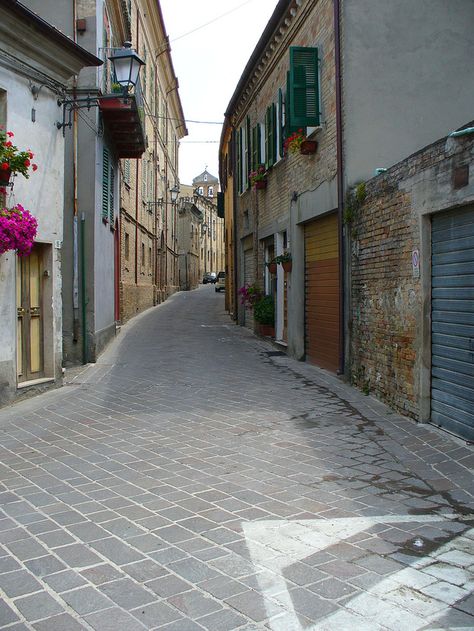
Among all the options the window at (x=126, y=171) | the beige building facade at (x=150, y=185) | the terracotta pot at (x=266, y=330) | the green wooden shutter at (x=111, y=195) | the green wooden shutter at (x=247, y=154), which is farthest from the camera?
the beige building facade at (x=150, y=185)

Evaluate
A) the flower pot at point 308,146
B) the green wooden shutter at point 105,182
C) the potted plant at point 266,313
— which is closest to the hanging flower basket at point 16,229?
the flower pot at point 308,146

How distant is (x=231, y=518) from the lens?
165 inches

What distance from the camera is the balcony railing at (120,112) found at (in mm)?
12290

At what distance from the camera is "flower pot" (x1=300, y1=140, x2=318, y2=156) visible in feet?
35.8

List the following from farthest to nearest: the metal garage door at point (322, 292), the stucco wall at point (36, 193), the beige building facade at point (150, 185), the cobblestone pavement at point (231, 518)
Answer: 1. the beige building facade at point (150, 185)
2. the metal garage door at point (322, 292)
3. the stucco wall at point (36, 193)
4. the cobblestone pavement at point (231, 518)

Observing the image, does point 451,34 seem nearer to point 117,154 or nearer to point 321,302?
point 321,302

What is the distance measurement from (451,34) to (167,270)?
26.5m

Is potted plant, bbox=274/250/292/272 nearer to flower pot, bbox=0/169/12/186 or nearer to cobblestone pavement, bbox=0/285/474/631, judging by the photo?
cobblestone pavement, bbox=0/285/474/631

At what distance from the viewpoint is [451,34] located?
991 centimetres

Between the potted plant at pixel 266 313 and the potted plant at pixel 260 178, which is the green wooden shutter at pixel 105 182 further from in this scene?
the potted plant at pixel 266 313

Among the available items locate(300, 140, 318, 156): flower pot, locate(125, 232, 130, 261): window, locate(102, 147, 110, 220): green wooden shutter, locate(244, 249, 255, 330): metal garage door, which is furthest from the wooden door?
locate(125, 232, 130, 261): window

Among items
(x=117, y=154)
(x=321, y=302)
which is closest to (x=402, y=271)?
(x=321, y=302)

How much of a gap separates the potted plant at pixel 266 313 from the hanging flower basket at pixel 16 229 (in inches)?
330

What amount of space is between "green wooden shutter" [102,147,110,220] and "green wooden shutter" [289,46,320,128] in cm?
442
